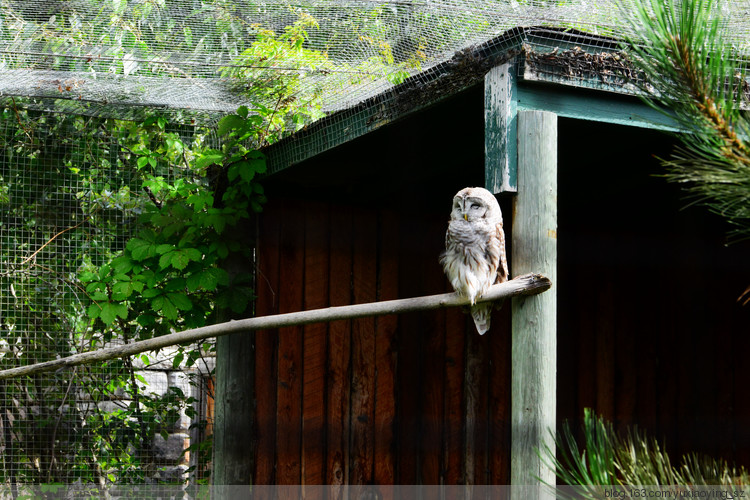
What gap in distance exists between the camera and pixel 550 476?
213 centimetres

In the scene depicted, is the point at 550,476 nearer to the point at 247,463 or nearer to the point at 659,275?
the point at 247,463

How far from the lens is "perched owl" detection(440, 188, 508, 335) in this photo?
8.16 ft

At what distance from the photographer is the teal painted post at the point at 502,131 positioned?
7.25 ft

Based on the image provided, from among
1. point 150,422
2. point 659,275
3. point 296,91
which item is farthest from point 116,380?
point 659,275

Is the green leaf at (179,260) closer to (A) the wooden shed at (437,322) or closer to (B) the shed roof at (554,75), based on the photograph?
(A) the wooden shed at (437,322)

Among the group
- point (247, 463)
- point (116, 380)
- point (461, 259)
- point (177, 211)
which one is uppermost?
point (177, 211)

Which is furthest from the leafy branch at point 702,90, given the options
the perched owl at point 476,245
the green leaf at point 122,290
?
the green leaf at point 122,290

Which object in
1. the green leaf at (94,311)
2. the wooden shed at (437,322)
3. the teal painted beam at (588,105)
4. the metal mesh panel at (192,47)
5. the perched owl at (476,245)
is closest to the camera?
the teal painted beam at (588,105)

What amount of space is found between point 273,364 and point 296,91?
3.70 feet

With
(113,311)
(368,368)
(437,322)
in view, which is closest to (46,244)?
(113,311)

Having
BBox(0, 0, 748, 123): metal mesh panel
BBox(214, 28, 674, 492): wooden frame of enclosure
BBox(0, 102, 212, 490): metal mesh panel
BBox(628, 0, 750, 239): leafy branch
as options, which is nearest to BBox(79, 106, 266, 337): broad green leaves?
BBox(0, 0, 748, 123): metal mesh panel

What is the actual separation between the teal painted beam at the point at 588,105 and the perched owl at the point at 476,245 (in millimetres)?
375

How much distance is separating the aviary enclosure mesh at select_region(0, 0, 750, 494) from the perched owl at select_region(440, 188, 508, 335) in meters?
0.42

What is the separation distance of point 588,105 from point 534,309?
2.02 feet
